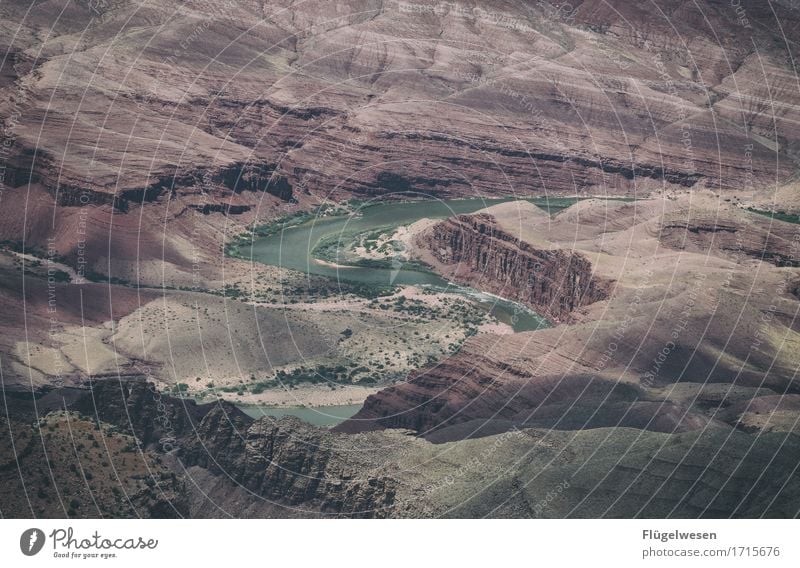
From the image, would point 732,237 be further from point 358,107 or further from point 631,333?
point 358,107

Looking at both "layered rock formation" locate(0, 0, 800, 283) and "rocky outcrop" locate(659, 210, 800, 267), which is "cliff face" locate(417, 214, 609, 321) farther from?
"layered rock formation" locate(0, 0, 800, 283)

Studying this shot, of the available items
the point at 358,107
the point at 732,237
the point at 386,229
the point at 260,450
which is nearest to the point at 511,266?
the point at 732,237

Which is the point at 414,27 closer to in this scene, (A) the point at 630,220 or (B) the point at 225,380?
(A) the point at 630,220

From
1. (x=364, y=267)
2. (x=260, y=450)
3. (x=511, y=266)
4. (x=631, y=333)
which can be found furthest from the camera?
(x=364, y=267)

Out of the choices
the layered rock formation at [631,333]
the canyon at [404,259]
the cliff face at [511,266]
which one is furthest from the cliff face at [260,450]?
the cliff face at [511,266]

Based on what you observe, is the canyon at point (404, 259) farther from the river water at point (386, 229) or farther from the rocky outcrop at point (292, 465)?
the river water at point (386, 229)

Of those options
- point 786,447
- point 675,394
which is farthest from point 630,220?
point 786,447

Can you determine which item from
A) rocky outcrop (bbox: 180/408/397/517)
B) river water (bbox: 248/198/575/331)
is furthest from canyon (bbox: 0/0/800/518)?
river water (bbox: 248/198/575/331)

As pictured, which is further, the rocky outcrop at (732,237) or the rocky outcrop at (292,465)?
the rocky outcrop at (732,237)

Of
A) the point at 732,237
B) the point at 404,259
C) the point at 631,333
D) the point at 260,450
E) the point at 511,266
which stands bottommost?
the point at 404,259
